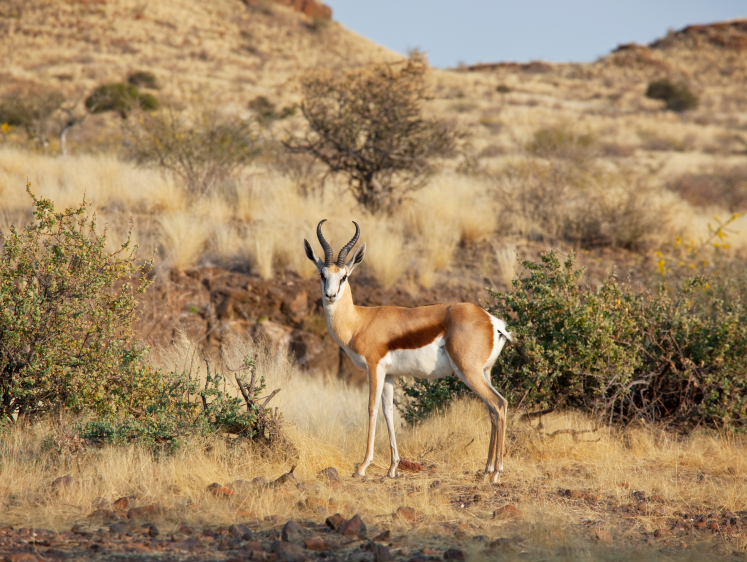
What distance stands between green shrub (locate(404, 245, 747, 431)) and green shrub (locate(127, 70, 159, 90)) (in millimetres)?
40100

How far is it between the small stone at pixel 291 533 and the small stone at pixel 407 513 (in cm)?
81

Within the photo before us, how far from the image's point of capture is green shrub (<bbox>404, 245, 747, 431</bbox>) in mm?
7117

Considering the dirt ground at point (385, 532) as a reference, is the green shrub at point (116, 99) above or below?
above

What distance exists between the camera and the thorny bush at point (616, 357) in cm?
712

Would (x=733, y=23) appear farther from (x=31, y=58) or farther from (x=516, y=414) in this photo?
(x=516, y=414)

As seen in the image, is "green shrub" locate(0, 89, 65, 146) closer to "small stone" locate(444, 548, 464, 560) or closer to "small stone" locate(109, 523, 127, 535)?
"small stone" locate(109, 523, 127, 535)

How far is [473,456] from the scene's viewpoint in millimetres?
6812

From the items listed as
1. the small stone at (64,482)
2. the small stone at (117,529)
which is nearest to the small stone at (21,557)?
the small stone at (117,529)

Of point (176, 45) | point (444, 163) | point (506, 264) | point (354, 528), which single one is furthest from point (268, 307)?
point (176, 45)

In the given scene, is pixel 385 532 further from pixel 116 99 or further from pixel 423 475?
pixel 116 99

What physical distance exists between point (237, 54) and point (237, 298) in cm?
4860

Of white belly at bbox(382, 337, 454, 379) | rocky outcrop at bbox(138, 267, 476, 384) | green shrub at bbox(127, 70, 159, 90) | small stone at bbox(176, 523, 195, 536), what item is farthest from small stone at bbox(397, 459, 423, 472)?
green shrub at bbox(127, 70, 159, 90)

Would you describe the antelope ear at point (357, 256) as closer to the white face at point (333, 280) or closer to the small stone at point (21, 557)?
the white face at point (333, 280)

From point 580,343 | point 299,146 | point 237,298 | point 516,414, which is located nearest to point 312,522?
point 516,414
